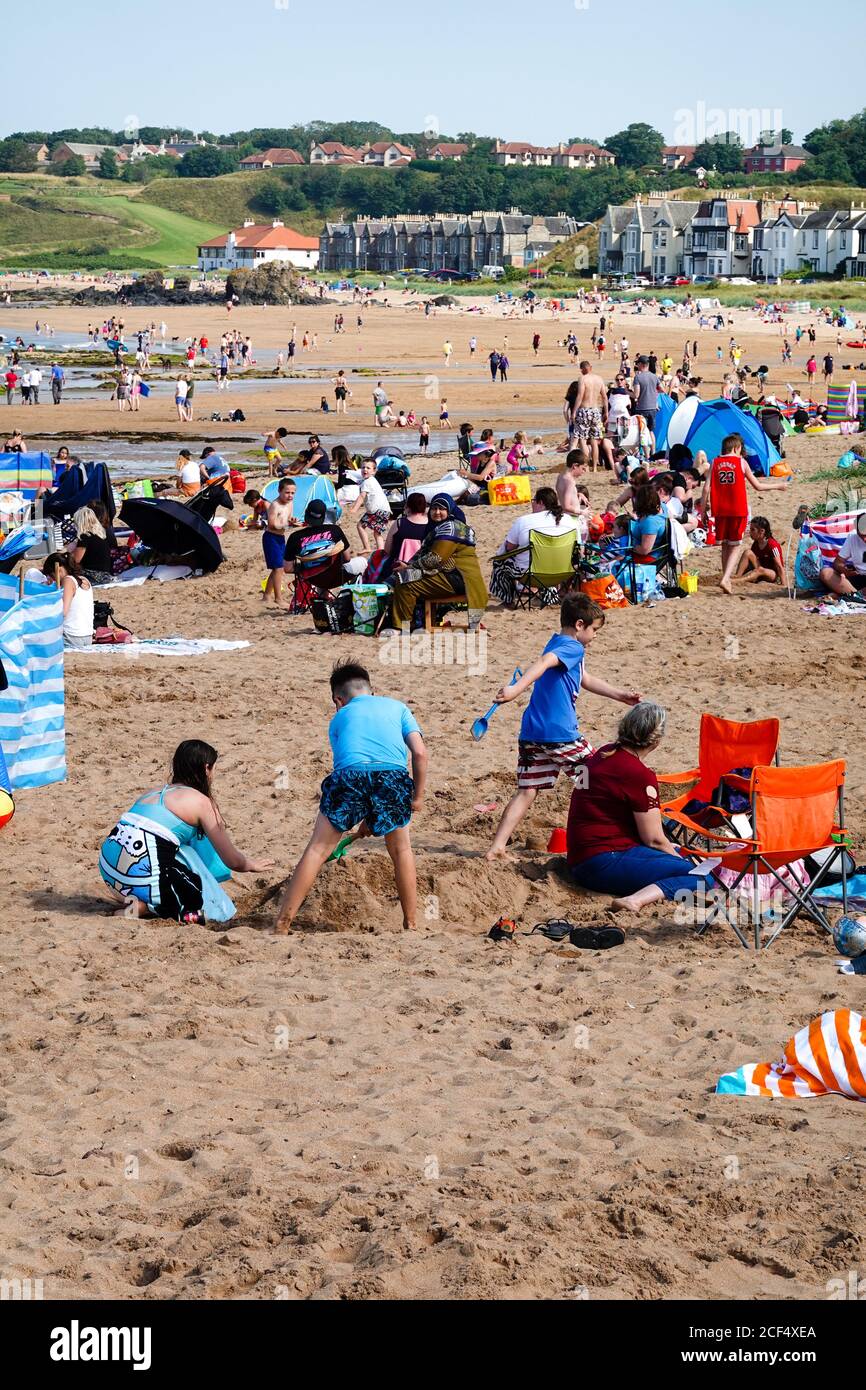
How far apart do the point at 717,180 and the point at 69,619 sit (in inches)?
5715

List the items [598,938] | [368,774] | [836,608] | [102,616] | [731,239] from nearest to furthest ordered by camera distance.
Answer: [368,774], [598,938], [836,608], [102,616], [731,239]

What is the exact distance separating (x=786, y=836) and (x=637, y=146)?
189589 millimetres

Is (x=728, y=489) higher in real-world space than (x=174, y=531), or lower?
higher

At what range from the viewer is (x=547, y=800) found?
26.1 ft

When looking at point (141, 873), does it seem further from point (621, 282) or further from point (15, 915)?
point (621, 282)

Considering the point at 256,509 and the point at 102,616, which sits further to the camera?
the point at 256,509

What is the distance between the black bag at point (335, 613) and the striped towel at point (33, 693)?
3.81 m

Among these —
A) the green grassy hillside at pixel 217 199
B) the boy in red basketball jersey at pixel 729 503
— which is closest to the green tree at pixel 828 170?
the green grassy hillside at pixel 217 199

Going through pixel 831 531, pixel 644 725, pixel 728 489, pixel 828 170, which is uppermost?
pixel 828 170

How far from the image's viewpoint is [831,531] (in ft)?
40.2

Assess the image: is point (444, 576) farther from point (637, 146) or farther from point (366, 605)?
point (637, 146)

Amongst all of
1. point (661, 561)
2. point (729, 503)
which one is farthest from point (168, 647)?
point (729, 503)

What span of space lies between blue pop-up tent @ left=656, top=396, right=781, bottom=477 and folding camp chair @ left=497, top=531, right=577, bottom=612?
5316mm
